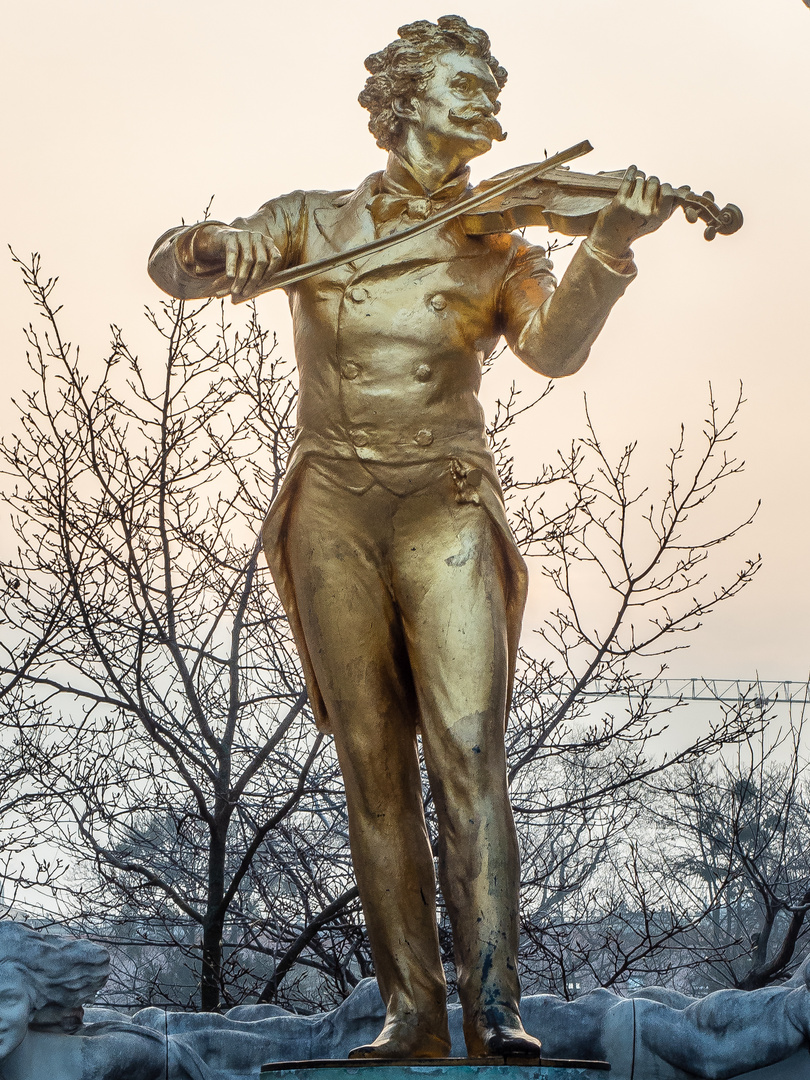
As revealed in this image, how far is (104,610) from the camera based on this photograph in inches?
256

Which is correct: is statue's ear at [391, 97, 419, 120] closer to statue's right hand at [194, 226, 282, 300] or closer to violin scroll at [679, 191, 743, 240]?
statue's right hand at [194, 226, 282, 300]

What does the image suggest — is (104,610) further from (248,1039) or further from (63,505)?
(248,1039)

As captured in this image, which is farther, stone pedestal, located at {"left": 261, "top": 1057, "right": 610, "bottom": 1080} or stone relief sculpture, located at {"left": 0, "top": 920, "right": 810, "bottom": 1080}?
stone relief sculpture, located at {"left": 0, "top": 920, "right": 810, "bottom": 1080}

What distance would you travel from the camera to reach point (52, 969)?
3.11 metres

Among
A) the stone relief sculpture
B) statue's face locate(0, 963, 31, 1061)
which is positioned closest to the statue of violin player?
the stone relief sculpture

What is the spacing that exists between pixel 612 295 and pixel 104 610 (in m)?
4.05

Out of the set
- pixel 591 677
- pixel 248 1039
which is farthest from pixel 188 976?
pixel 248 1039

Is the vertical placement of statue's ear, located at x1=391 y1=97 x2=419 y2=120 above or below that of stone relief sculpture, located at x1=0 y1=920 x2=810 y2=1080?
above

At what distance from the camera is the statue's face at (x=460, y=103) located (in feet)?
10.8

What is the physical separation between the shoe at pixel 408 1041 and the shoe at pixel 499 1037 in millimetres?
149

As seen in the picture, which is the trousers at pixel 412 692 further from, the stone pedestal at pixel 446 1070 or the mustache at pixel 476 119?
the mustache at pixel 476 119

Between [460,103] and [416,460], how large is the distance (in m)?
0.82

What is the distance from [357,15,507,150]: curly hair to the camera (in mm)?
3303

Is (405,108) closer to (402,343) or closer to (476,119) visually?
(476,119)
